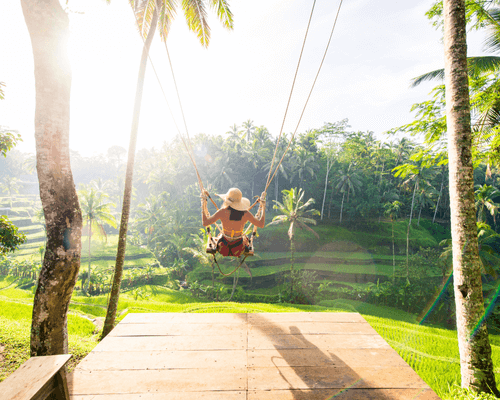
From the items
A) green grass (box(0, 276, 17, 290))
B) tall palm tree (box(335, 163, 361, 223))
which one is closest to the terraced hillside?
green grass (box(0, 276, 17, 290))

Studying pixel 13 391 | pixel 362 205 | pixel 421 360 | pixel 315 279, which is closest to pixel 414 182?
pixel 362 205

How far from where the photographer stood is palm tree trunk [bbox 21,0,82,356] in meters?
3.45

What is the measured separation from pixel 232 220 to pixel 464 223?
3212mm

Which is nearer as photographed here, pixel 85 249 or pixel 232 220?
pixel 232 220

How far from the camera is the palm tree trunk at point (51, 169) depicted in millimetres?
3453

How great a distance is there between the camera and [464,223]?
3.26 meters

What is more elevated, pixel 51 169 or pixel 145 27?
pixel 145 27

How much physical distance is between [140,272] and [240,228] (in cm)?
2391

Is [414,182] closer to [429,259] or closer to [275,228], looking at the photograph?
[429,259]

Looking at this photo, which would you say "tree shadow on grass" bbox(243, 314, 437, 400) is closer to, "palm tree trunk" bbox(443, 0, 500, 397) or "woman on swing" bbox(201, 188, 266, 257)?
"woman on swing" bbox(201, 188, 266, 257)

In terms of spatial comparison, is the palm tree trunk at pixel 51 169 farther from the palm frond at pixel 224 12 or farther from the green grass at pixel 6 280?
the green grass at pixel 6 280

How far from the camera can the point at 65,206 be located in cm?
356

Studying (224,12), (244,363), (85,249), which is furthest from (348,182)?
(85,249)

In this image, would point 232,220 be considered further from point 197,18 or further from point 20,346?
point 20,346
